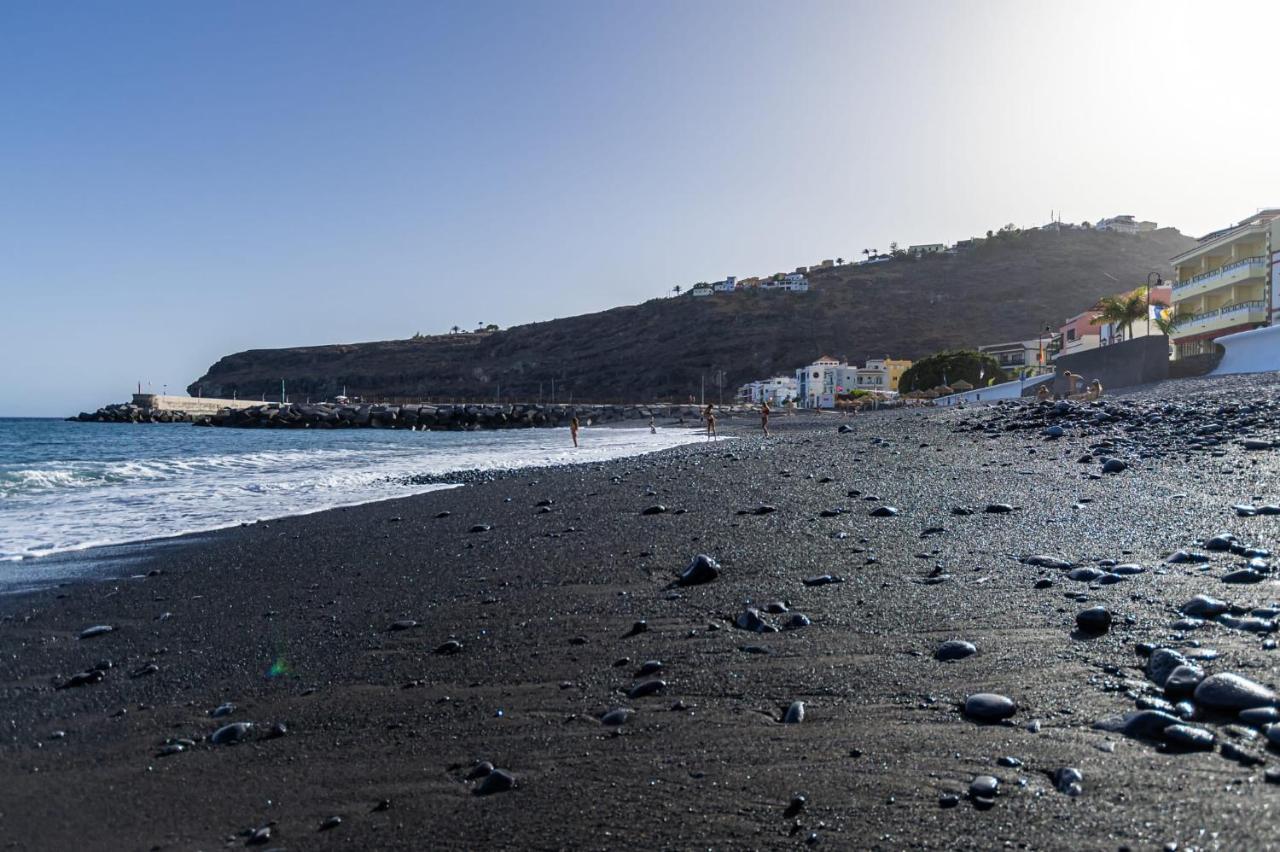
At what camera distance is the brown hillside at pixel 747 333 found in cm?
10788

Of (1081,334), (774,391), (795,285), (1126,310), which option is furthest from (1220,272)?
(795,285)

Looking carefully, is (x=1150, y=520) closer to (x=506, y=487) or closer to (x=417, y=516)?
(x=417, y=516)

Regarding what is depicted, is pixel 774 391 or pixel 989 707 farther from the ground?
pixel 774 391

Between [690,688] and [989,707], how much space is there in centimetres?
112

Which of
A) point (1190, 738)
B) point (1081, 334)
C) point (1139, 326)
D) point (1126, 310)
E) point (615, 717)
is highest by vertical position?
point (1126, 310)

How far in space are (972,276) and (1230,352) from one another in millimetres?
106406

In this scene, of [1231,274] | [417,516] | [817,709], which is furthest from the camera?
[1231,274]

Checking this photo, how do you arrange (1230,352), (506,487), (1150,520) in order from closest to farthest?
(1150,520)
(506,487)
(1230,352)

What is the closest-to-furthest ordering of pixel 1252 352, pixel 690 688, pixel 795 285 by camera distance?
pixel 690 688 → pixel 1252 352 → pixel 795 285

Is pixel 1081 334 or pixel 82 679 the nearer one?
pixel 82 679

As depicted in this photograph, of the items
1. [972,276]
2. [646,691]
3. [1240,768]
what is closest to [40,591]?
[646,691]

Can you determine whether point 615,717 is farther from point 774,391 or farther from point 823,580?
point 774,391

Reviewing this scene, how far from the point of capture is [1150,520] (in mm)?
5602

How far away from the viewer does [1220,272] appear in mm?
39938
